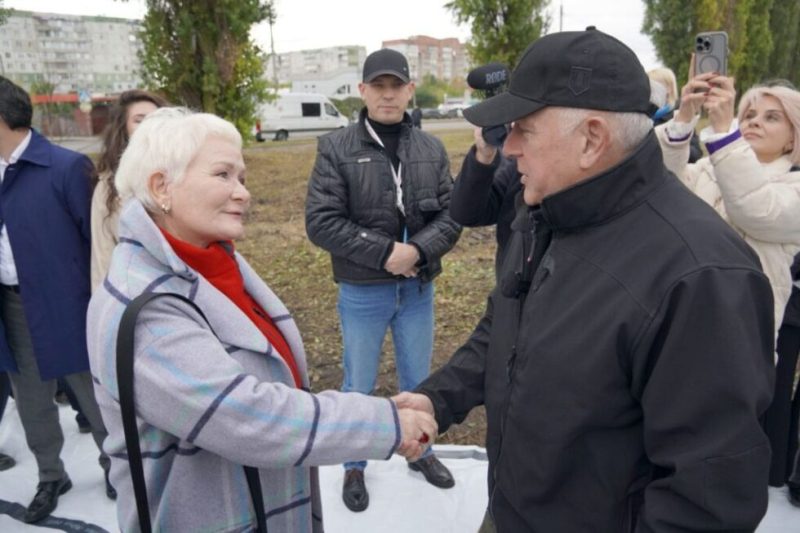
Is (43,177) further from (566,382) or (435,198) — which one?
(566,382)

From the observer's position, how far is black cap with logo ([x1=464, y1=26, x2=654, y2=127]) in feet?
4.10

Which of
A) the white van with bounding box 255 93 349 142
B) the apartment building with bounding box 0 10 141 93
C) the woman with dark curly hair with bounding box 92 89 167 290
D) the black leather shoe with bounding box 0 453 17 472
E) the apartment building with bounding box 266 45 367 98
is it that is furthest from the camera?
the apartment building with bounding box 0 10 141 93

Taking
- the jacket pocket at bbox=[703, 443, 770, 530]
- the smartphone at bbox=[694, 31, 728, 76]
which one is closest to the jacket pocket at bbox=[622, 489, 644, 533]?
the jacket pocket at bbox=[703, 443, 770, 530]

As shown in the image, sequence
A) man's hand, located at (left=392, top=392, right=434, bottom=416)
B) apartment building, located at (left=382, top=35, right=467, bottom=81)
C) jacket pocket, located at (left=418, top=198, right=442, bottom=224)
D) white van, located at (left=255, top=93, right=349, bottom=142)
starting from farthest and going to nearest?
1. apartment building, located at (left=382, top=35, right=467, bottom=81)
2. white van, located at (left=255, top=93, right=349, bottom=142)
3. jacket pocket, located at (left=418, top=198, right=442, bottom=224)
4. man's hand, located at (left=392, top=392, right=434, bottom=416)

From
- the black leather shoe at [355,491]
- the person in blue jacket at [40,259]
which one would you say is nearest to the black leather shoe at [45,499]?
the person in blue jacket at [40,259]

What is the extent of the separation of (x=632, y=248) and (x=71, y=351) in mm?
2657

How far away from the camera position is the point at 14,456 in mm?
3371

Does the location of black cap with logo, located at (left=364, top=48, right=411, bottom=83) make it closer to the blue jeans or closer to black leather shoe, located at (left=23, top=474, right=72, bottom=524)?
the blue jeans

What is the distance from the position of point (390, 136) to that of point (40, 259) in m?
1.80

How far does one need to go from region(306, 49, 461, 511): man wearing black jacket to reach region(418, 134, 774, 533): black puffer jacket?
1489 millimetres

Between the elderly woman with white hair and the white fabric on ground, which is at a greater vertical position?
the elderly woman with white hair

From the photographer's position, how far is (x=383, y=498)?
2984mm

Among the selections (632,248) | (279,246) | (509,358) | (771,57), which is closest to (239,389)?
(509,358)

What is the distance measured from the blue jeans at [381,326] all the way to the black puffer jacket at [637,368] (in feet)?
5.01
